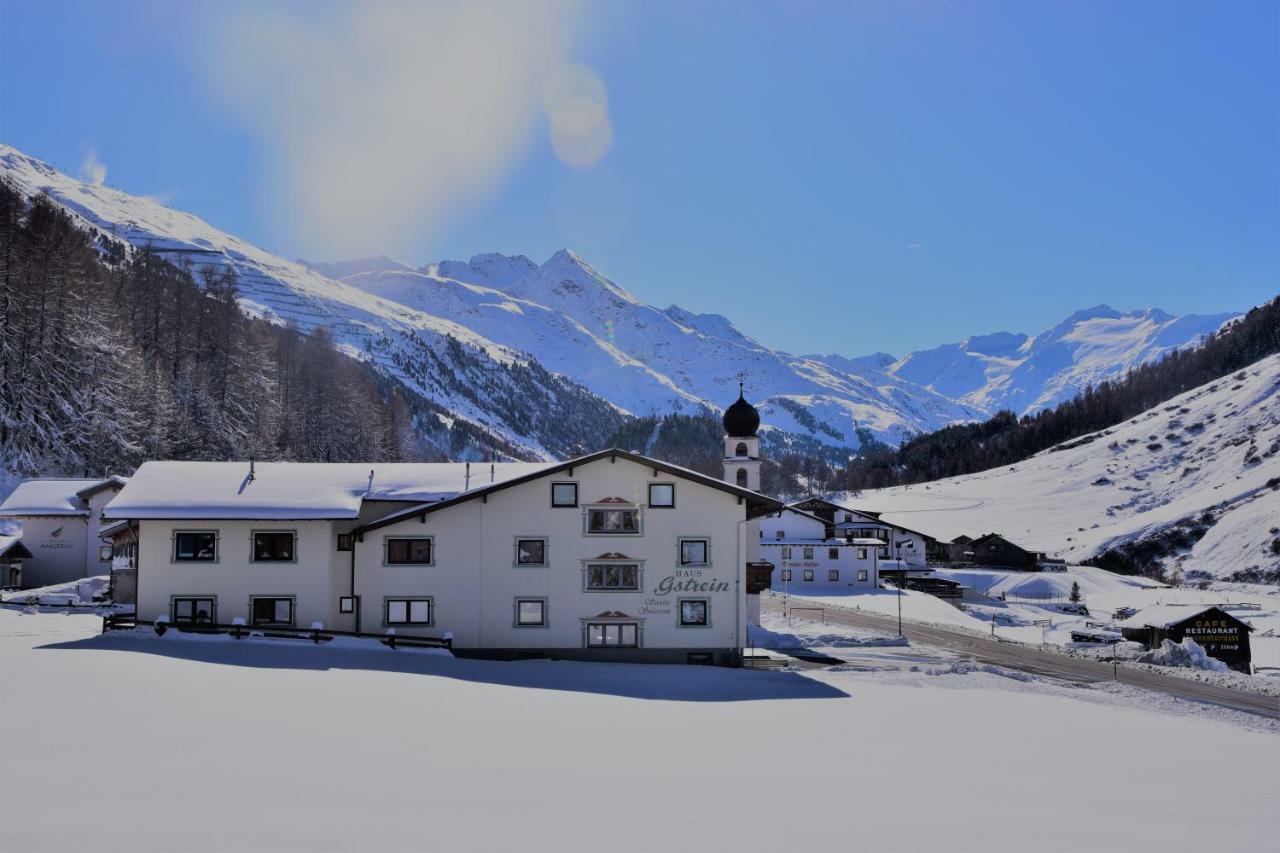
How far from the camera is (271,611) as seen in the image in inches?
1722

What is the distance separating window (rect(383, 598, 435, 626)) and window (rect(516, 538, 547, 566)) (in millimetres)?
4702

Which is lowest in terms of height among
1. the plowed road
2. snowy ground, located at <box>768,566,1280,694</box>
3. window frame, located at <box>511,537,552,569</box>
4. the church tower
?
snowy ground, located at <box>768,566,1280,694</box>

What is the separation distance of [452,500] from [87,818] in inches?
1239

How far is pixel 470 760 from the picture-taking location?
18.9 m

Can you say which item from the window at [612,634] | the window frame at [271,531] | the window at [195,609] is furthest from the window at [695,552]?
the window at [195,609]

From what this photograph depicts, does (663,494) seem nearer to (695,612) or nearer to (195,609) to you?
(695,612)

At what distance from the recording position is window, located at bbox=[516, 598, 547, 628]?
1759 inches

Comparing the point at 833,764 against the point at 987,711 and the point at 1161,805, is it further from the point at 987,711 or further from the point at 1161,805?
the point at 987,711

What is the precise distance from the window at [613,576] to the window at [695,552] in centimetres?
242

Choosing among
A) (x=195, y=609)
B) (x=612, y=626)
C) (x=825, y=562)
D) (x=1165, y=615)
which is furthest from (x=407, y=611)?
(x=825, y=562)

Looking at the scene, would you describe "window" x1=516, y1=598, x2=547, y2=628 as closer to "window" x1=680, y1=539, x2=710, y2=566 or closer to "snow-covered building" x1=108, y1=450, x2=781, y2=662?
"snow-covered building" x1=108, y1=450, x2=781, y2=662

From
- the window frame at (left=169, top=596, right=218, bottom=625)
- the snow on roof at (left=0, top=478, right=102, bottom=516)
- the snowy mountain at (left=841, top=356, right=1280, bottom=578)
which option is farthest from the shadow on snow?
the snowy mountain at (left=841, top=356, right=1280, bottom=578)

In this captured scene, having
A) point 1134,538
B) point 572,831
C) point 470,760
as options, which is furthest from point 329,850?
point 1134,538

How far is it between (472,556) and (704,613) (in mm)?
11396
